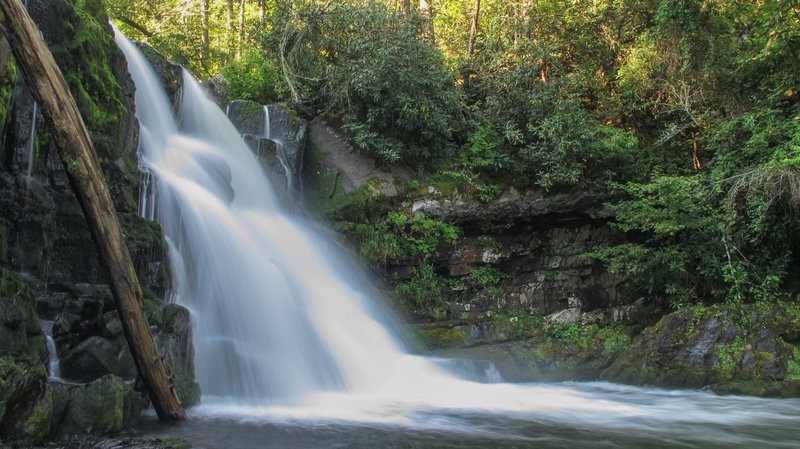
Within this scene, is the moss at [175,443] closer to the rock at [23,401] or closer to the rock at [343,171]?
the rock at [23,401]

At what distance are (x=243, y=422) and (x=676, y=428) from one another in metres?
5.05

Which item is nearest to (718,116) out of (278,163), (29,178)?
(278,163)

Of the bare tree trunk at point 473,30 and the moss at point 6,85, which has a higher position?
the bare tree trunk at point 473,30

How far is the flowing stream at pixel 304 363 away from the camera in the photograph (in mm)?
5523

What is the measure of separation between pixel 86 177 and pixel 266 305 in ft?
13.2

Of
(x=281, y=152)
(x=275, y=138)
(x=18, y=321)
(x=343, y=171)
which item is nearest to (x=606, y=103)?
(x=343, y=171)

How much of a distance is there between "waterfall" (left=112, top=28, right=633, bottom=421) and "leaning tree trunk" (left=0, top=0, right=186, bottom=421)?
163 cm

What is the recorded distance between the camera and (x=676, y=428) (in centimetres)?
590

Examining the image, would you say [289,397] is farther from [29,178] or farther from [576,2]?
[576,2]

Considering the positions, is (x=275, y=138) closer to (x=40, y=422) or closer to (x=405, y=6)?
(x=405, y=6)

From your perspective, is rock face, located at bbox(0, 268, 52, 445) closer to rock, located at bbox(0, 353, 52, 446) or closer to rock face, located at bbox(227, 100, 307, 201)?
rock, located at bbox(0, 353, 52, 446)

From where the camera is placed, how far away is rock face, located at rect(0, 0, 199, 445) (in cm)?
451

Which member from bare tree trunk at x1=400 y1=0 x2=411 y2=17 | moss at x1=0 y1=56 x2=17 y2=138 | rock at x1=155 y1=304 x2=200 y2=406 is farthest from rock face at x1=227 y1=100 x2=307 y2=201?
moss at x1=0 y1=56 x2=17 y2=138

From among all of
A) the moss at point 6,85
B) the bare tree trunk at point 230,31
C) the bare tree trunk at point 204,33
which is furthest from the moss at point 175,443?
the bare tree trunk at point 230,31
